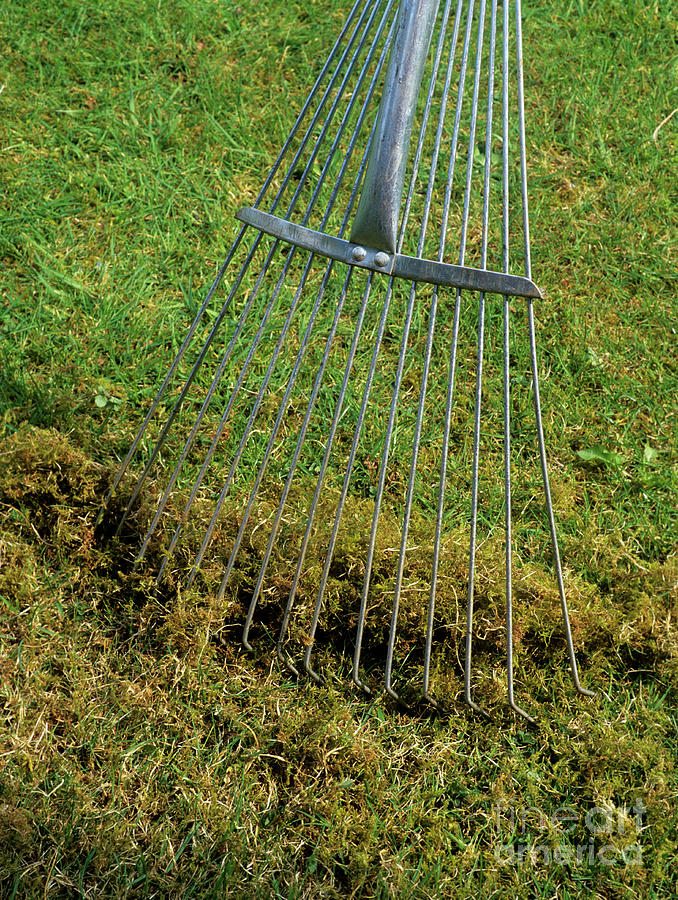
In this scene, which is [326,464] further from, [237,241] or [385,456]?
[237,241]

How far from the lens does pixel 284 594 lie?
228 cm

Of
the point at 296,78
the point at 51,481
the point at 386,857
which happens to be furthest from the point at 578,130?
the point at 386,857

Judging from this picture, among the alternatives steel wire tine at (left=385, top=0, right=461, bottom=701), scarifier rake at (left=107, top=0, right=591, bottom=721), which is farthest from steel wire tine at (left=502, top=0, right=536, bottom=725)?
steel wire tine at (left=385, top=0, right=461, bottom=701)

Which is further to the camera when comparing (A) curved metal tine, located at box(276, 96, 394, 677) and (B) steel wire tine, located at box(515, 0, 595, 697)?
(A) curved metal tine, located at box(276, 96, 394, 677)

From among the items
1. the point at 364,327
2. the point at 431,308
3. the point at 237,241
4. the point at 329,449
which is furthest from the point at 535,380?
the point at 364,327

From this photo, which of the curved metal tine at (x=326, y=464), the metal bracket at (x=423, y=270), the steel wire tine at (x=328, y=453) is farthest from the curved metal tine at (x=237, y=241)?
the curved metal tine at (x=326, y=464)

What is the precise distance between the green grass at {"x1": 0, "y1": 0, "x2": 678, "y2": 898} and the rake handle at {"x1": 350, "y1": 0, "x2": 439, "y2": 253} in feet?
2.84

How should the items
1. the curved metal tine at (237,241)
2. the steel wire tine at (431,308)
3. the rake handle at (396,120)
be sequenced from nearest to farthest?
the rake handle at (396,120), the steel wire tine at (431,308), the curved metal tine at (237,241)

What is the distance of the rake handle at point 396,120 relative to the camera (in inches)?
71.9

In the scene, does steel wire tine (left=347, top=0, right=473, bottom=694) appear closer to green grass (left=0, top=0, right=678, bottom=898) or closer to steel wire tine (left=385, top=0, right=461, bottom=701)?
steel wire tine (left=385, top=0, right=461, bottom=701)

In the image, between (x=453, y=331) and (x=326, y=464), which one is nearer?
(x=453, y=331)

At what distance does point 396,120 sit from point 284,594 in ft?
3.87

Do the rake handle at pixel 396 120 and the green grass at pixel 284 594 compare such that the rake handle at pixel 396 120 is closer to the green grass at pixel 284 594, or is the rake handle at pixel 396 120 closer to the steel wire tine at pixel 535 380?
the steel wire tine at pixel 535 380

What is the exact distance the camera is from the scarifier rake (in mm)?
1922
